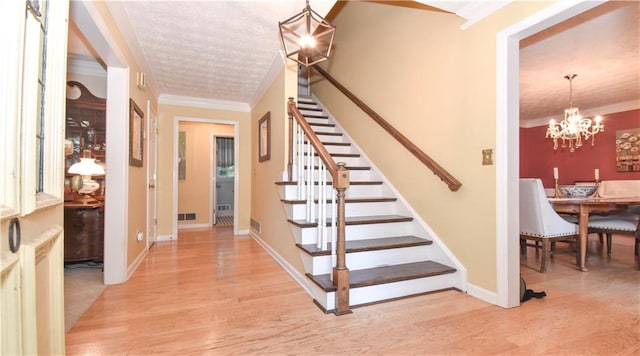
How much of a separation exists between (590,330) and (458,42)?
2.16 metres

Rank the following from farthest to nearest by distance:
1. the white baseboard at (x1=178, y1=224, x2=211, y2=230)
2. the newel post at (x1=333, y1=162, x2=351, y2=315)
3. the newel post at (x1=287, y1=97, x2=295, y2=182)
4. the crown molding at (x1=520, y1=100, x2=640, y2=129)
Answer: the white baseboard at (x1=178, y1=224, x2=211, y2=230)
the crown molding at (x1=520, y1=100, x2=640, y2=129)
the newel post at (x1=287, y1=97, x2=295, y2=182)
the newel post at (x1=333, y1=162, x2=351, y2=315)

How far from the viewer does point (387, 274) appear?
2203 millimetres

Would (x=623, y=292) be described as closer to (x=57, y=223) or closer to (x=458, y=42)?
(x=458, y=42)

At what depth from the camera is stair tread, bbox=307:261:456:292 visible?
2043mm

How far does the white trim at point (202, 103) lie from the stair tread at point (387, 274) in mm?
3553

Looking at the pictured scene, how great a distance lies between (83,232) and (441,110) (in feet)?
12.0

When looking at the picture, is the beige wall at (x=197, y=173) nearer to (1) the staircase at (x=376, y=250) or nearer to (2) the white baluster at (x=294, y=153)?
(2) the white baluster at (x=294, y=153)

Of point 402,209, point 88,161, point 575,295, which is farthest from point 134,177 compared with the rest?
point 575,295

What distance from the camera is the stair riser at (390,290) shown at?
2.01m

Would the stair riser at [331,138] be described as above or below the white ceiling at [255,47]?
below

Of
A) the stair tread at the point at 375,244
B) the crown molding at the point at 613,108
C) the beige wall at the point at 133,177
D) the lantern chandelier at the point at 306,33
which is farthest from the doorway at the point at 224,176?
the crown molding at the point at 613,108

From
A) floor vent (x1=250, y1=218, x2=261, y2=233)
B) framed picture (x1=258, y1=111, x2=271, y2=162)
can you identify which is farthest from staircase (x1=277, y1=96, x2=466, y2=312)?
floor vent (x1=250, y1=218, x2=261, y2=233)

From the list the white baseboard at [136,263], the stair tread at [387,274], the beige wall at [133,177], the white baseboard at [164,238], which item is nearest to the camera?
the stair tread at [387,274]

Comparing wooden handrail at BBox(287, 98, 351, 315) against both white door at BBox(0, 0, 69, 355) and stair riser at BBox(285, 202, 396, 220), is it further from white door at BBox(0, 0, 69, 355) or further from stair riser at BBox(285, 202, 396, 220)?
white door at BBox(0, 0, 69, 355)
